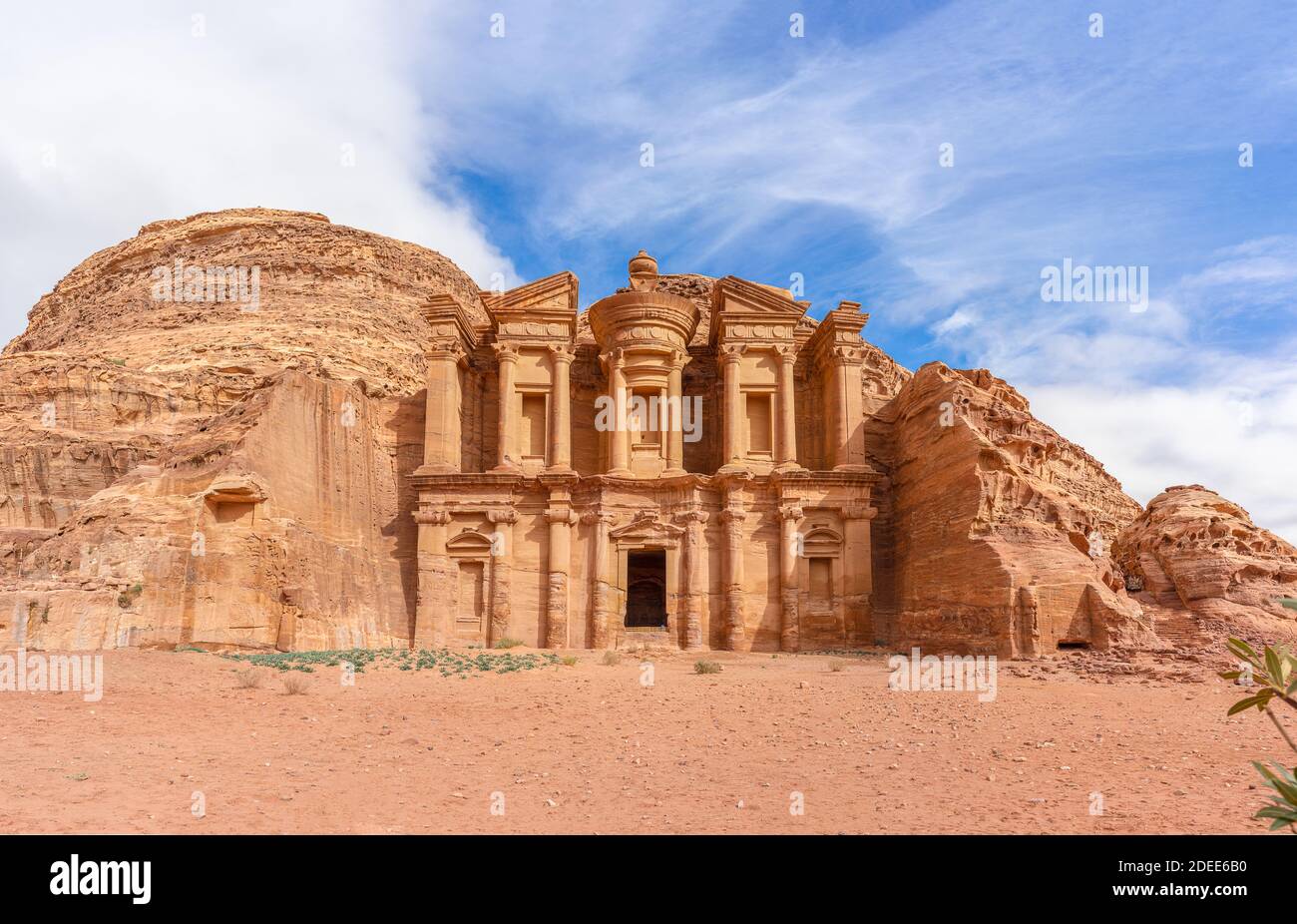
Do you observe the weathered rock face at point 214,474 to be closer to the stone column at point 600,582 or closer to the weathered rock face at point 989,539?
the stone column at point 600,582

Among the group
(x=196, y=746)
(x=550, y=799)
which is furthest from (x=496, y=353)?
(x=550, y=799)

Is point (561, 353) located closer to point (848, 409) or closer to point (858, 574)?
point (848, 409)

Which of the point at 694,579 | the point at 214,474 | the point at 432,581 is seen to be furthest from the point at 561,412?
the point at 214,474

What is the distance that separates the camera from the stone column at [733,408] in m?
29.4

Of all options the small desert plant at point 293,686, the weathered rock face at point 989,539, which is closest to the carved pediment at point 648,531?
the weathered rock face at point 989,539

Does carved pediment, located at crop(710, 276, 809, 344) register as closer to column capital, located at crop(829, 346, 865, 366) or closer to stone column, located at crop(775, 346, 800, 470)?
stone column, located at crop(775, 346, 800, 470)

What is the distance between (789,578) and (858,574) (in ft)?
7.65

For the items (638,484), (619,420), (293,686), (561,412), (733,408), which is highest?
(733,408)

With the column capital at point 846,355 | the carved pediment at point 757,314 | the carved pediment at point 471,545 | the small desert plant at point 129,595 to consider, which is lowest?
the small desert plant at point 129,595

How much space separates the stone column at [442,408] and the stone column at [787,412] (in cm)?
1140

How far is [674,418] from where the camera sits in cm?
2984

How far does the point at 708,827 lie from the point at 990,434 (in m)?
19.0

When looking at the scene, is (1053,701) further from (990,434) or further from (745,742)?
(990,434)

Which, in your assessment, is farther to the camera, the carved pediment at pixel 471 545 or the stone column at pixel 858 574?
the carved pediment at pixel 471 545
